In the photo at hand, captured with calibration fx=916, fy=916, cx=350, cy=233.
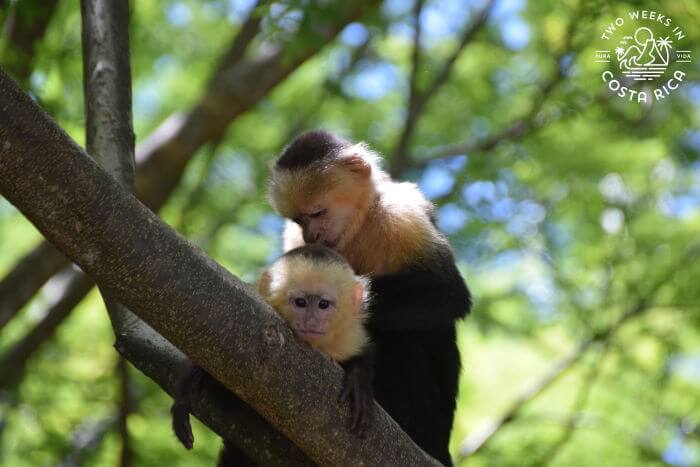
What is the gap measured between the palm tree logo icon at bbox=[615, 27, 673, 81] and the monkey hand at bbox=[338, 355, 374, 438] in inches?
171

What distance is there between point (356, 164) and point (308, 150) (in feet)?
0.94

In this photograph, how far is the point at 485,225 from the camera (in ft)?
25.6

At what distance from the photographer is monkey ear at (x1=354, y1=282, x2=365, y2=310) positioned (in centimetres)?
420

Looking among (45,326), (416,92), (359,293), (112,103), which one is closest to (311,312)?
(359,293)

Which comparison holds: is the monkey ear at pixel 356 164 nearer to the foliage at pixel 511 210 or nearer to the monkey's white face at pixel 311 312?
the monkey's white face at pixel 311 312

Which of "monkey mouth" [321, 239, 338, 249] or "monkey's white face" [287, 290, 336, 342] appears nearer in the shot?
"monkey's white face" [287, 290, 336, 342]

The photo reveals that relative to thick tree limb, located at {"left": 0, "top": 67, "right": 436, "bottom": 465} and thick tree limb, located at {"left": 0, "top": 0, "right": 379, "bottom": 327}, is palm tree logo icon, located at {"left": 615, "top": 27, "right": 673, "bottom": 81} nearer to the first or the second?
thick tree limb, located at {"left": 0, "top": 0, "right": 379, "bottom": 327}

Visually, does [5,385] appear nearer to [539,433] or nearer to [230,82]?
[230,82]

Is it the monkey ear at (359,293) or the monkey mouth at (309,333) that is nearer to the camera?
the monkey mouth at (309,333)

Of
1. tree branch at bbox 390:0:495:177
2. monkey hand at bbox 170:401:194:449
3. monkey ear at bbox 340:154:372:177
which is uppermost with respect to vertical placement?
tree branch at bbox 390:0:495:177

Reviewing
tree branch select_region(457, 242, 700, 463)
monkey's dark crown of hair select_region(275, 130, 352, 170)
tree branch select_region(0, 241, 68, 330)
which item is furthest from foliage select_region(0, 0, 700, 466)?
monkey's dark crown of hair select_region(275, 130, 352, 170)

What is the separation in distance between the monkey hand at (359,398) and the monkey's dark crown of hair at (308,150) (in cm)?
184

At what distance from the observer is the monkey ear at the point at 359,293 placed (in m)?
4.20

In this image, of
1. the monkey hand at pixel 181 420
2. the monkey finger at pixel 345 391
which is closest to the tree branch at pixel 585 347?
the monkey hand at pixel 181 420
